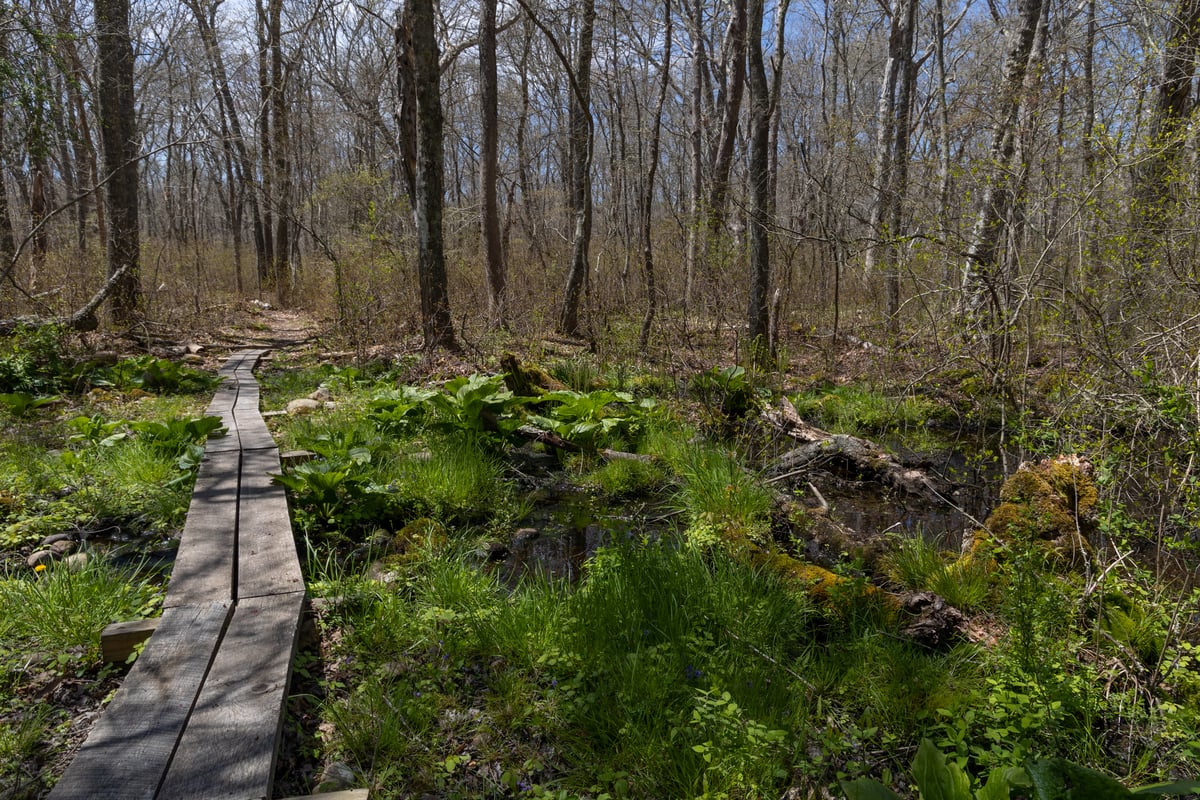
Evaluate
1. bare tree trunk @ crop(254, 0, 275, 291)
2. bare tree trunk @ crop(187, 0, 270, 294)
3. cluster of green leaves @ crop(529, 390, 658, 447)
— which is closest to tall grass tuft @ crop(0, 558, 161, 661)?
cluster of green leaves @ crop(529, 390, 658, 447)

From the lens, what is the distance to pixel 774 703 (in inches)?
91.3

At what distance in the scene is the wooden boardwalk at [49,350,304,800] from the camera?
5.49 ft

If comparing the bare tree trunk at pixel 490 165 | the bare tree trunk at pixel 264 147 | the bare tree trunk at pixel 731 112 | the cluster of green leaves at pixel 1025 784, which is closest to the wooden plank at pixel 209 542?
the cluster of green leaves at pixel 1025 784

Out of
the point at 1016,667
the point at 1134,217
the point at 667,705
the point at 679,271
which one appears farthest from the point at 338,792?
the point at 679,271

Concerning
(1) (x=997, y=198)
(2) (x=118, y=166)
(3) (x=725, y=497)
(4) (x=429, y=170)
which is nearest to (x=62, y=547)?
(3) (x=725, y=497)

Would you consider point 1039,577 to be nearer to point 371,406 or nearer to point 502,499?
point 502,499

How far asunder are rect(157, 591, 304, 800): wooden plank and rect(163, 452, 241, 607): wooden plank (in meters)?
0.29

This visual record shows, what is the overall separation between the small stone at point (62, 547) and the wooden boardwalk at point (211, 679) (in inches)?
25.0

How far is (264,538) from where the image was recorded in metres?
3.19

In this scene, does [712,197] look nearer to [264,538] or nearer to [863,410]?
[863,410]

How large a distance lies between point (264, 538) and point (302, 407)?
3.62 metres

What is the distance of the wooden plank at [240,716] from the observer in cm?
167

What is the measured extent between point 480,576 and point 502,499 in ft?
4.37

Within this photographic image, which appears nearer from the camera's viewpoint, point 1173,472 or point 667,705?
point 667,705
